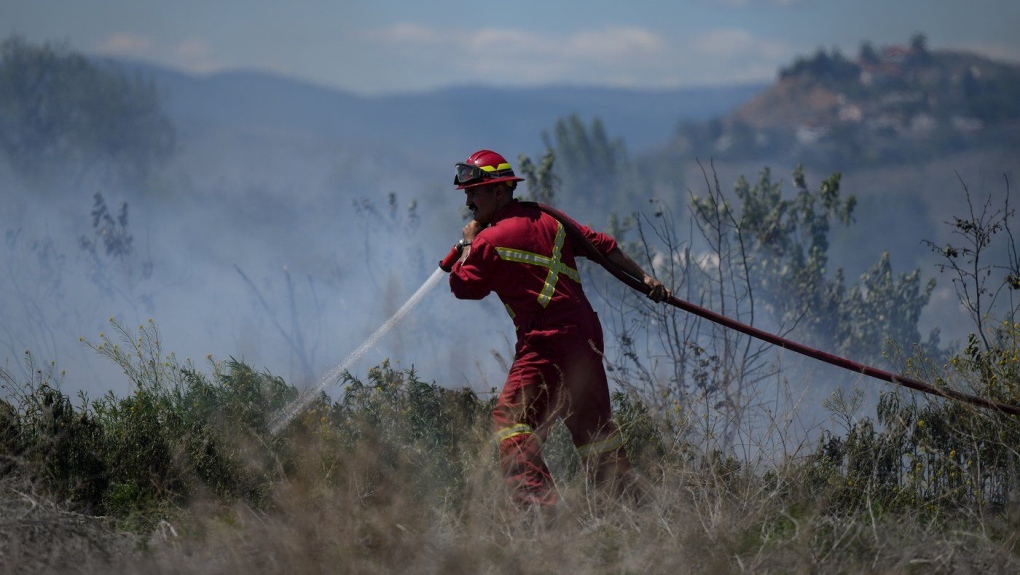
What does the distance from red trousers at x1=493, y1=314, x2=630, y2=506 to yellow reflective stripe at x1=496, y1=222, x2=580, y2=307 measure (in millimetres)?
174

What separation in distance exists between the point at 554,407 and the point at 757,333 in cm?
122

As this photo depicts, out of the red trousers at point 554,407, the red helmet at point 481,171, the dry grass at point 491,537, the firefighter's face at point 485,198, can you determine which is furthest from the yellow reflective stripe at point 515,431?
the red helmet at point 481,171

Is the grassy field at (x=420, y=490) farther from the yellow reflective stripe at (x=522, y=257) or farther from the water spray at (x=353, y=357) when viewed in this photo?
the yellow reflective stripe at (x=522, y=257)

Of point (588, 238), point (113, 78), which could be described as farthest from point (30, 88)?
point (588, 238)

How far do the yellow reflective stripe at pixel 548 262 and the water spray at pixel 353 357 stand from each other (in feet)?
1.49

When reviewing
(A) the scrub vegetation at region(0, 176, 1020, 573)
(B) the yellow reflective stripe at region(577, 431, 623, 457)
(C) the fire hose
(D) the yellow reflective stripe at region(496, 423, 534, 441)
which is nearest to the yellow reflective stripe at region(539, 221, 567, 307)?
(C) the fire hose

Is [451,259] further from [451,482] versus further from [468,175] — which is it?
[451,482]

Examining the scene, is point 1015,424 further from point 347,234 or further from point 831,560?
point 347,234

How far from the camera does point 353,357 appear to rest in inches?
236

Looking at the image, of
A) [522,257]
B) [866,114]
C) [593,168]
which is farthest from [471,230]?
[593,168]

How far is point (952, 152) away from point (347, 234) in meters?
18.0

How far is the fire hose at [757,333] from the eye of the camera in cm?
569

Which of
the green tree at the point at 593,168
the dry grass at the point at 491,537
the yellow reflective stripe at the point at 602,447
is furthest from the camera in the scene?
the green tree at the point at 593,168

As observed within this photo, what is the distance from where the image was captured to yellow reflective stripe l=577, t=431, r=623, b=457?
17.8 ft
